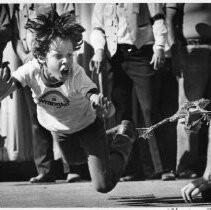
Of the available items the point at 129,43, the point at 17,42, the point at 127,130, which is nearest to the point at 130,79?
the point at 129,43

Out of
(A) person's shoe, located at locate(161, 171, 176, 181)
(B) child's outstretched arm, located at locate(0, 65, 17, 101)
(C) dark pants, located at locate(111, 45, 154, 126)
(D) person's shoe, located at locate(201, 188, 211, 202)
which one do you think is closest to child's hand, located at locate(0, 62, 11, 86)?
(B) child's outstretched arm, located at locate(0, 65, 17, 101)

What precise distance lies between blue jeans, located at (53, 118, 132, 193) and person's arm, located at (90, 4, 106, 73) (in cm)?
46

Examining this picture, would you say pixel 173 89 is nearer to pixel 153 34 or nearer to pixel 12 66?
pixel 153 34

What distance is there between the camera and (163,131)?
5.24 metres

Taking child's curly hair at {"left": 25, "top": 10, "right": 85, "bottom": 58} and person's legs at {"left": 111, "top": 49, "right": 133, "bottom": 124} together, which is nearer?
child's curly hair at {"left": 25, "top": 10, "right": 85, "bottom": 58}

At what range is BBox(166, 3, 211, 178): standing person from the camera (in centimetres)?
508

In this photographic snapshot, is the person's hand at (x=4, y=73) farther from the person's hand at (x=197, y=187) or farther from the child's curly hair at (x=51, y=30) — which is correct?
the person's hand at (x=197, y=187)

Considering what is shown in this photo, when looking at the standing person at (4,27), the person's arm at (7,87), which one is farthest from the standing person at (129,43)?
the person's arm at (7,87)

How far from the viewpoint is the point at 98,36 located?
5.06 m

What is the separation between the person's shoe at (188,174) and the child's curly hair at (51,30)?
40.0 inches

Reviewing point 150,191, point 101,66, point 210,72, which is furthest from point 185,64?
point 150,191

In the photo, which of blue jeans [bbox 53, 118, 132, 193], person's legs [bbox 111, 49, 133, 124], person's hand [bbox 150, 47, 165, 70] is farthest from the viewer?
person's legs [bbox 111, 49, 133, 124]

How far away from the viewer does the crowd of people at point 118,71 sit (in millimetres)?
4680

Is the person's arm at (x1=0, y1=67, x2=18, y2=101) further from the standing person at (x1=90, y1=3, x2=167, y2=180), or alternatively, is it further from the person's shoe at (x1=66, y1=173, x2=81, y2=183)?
the person's shoe at (x1=66, y1=173, x2=81, y2=183)
